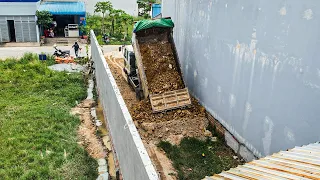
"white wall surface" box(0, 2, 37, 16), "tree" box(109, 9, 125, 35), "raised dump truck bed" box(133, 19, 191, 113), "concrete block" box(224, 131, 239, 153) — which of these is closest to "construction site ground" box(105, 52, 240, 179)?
"concrete block" box(224, 131, 239, 153)

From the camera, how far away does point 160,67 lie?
13.2 metres

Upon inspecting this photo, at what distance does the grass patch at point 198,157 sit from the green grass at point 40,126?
250 centimetres

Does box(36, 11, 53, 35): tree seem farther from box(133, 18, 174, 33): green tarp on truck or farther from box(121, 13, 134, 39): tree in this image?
box(133, 18, 174, 33): green tarp on truck

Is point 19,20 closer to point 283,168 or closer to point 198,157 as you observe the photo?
point 198,157

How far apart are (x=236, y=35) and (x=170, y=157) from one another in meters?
4.34

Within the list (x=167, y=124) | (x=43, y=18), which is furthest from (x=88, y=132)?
(x=43, y=18)

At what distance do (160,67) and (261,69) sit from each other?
17.1 ft

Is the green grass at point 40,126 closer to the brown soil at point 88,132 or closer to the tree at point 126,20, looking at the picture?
the brown soil at point 88,132

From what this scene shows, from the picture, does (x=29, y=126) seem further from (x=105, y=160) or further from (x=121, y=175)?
(x=121, y=175)

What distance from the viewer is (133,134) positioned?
604 centimetres

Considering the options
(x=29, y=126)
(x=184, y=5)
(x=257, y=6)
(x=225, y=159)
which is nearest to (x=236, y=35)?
(x=257, y=6)

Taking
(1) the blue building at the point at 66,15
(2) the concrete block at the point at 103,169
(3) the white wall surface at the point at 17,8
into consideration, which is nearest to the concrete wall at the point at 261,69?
(2) the concrete block at the point at 103,169

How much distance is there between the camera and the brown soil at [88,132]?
9.89 m

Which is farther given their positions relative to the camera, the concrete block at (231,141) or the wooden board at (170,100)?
the wooden board at (170,100)
